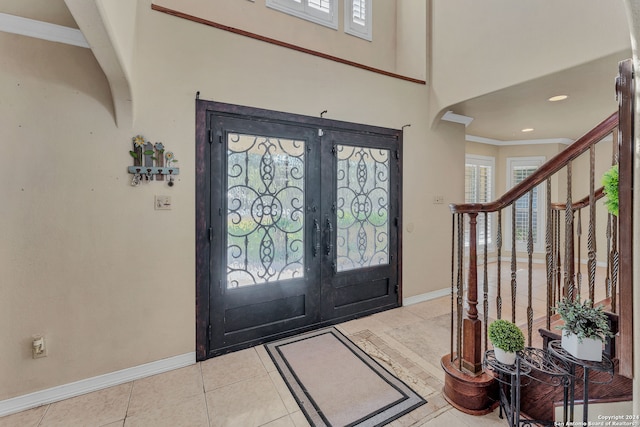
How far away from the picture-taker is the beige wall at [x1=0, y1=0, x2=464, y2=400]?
1818 millimetres

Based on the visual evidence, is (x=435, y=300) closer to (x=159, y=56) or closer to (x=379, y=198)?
(x=379, y=198)

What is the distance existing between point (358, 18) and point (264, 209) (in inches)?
128

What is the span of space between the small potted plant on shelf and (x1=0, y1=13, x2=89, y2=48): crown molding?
3248 millimetres

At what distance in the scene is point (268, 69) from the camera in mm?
2543

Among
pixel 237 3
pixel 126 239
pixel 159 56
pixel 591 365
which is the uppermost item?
pixel 237 3

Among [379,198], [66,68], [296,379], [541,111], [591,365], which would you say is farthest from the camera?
[541,111]

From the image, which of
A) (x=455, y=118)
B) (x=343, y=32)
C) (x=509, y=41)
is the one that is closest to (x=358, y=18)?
(x=343, y=32)

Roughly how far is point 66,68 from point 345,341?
308 centimetres

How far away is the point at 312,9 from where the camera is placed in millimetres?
3621

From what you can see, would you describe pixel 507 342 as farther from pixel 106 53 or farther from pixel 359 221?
pixel 106 53

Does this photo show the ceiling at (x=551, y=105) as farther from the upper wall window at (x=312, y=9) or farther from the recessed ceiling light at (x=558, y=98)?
the upper wall window at (x=312, y=9)

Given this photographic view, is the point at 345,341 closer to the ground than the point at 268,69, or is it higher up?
closer to the ground

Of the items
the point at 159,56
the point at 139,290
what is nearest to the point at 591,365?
the point at 139,290

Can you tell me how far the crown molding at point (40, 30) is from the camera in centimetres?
176
